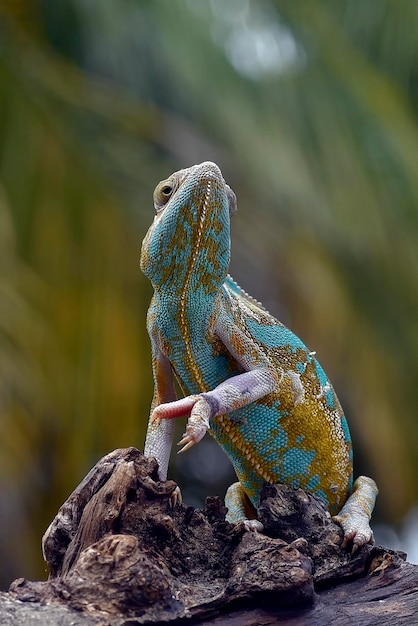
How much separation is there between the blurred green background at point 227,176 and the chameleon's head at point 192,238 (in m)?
2.36

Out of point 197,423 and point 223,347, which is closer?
point 197,423

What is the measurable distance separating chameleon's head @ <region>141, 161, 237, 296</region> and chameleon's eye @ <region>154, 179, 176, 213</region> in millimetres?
34

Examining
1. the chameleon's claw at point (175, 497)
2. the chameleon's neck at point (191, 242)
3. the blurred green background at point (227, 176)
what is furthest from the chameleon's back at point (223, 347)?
the blurred green background at point (227, 176)

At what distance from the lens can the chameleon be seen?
2.04 metres

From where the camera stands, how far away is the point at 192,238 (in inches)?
80.0

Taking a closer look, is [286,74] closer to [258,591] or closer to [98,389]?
[98,389]

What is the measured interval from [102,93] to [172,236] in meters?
3.22

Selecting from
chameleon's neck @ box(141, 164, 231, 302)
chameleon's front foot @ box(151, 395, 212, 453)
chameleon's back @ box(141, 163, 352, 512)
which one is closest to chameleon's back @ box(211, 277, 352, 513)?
chameleon's back @ box(141, 163, 352, 512)

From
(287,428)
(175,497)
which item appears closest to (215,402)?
(175,497)

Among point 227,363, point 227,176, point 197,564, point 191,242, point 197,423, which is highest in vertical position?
point 227,176

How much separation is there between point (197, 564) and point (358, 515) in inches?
20.4

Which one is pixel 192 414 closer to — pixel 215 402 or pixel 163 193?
pixel 215 402

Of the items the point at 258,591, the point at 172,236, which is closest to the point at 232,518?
the point at 258,591

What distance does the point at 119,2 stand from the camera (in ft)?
16.7
